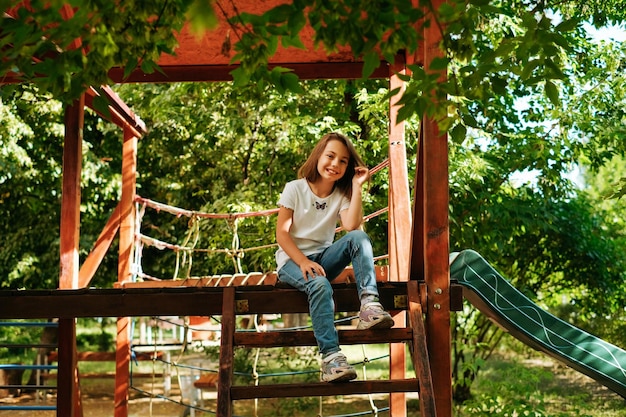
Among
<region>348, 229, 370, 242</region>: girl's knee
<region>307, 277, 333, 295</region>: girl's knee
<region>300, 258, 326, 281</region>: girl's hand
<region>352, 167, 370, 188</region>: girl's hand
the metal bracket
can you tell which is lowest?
the metal bracket

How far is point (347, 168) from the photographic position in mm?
3965

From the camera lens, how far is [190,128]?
11148mm

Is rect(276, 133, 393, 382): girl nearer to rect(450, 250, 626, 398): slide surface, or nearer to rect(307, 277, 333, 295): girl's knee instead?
rect(307, 277, 333, 295): girl's knee

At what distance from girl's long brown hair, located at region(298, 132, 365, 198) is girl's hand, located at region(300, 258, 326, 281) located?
0.50 m

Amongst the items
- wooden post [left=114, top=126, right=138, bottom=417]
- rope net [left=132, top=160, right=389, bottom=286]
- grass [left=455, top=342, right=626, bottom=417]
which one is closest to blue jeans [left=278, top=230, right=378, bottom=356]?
rope net [left=132, top=160, right=389, bottom=286]

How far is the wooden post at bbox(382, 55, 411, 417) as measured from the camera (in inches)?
191

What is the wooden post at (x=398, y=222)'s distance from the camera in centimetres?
485

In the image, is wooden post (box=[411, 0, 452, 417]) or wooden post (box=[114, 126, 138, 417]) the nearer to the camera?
wooden post (box=[411, 0, 452, 417])

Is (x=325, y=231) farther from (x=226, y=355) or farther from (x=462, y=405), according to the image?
(x=462, y=405)

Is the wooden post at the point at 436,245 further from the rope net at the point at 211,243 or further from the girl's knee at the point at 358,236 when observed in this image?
the rope net at the point at 211,243

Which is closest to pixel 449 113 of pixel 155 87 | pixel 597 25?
pixel 597 25

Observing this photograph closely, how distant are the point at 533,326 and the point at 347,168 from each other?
1.93 m

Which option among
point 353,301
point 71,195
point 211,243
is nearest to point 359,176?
point 353,301

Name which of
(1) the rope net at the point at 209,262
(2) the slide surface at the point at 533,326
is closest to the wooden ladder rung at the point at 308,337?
(2) the slide surface at the point at 533,326
